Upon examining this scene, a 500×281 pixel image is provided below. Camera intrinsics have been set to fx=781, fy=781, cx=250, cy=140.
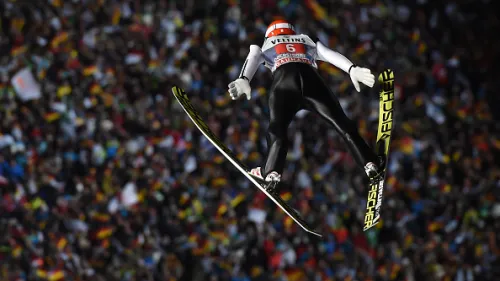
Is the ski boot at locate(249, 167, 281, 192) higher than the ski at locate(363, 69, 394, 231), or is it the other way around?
the ski at locate(363, 69, 394, 231)

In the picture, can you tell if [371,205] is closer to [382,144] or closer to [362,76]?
[382,144]

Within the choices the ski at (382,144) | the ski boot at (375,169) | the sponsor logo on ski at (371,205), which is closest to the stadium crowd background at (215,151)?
the ski at (382,144)

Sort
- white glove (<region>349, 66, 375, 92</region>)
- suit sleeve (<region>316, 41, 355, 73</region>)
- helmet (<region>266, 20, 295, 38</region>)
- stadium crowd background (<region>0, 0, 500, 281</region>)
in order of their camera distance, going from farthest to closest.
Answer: stadium crowd background (<region>0, 0, 500, 281</region>) < helmet (<region>266, 20, 295, 38</region>) < suit sleeve (<region>316, 41, 355, 73</region>) < white glove (<region>349, 66, 375, 92</region>)

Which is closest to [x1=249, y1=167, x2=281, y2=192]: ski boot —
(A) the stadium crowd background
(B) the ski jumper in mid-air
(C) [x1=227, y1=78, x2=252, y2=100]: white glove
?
(B) the ski jumper in mid-air

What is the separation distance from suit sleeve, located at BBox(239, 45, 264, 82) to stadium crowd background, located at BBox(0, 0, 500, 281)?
5.79m

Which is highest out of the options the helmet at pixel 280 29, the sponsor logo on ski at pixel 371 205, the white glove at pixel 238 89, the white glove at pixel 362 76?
the helmet at pixel 280 29

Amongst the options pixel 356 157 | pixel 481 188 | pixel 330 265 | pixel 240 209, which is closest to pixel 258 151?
pixel 240 209

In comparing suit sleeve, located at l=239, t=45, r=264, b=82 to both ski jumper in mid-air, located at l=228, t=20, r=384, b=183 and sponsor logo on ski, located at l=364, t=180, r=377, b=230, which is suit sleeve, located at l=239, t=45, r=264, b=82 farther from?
sponsor logo on ski, located at l=364, t=180, r=377, b=230

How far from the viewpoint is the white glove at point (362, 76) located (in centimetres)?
346

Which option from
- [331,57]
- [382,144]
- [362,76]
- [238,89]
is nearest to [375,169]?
[382,144]

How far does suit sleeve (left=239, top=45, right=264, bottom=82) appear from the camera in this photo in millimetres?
3688

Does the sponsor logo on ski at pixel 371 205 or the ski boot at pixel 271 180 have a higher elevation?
the sponsor logo on ski at pixel 371 205

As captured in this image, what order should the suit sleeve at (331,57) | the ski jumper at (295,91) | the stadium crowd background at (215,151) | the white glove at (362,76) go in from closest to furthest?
the white glove at (362,76)
the ski jumper at (295,91)
the suit sleeve at (331,57)
the stadium crowd background at (215,151)

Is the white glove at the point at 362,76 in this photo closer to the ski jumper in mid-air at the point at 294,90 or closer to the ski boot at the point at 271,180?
the ski jumper in mid-air at the point at 294,90
